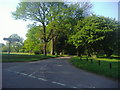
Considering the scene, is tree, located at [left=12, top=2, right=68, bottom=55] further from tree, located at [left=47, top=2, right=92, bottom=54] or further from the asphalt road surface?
the asphalt road surface

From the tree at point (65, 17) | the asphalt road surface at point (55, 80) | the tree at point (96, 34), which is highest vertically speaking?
the tree at point (65, 17)

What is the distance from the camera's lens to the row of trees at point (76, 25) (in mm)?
22953

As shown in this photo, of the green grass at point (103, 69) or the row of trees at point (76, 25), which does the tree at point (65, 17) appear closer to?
the row of trees at point (76, 25)

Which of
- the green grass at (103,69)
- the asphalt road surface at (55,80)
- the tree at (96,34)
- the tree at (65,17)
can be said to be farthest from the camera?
the tree at (65,17)

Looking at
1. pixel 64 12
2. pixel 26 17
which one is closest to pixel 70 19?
pixel 64 12

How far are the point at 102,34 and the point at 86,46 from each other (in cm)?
406

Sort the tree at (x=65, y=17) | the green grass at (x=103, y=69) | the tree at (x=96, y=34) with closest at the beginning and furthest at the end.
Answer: the green grass at (x=103, y=69) → the tree at (x=96, y=34) → the tree at (x=65, y=17)

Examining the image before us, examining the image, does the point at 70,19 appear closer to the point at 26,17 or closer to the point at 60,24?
the point at 60,24

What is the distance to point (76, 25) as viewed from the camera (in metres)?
28.0

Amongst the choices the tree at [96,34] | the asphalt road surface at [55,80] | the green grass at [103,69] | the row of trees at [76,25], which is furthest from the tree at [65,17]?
the asphalt road surface at [55,80]

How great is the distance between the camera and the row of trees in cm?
2295

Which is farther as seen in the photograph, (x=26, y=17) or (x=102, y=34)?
(x=26, y=17)

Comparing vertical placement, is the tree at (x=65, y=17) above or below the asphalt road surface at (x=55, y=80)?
above

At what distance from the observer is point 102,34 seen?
2305cm
